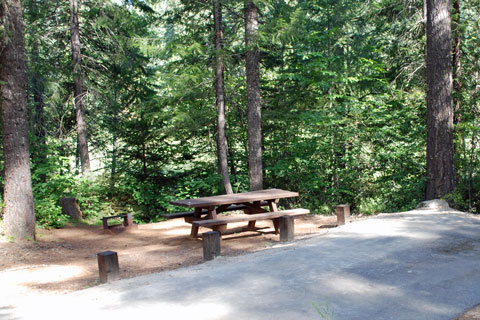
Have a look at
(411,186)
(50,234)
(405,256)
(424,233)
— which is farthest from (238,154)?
(405,256)

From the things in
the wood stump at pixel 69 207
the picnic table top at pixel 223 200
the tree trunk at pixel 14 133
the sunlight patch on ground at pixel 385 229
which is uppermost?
the tree trunk at pixel 14 133

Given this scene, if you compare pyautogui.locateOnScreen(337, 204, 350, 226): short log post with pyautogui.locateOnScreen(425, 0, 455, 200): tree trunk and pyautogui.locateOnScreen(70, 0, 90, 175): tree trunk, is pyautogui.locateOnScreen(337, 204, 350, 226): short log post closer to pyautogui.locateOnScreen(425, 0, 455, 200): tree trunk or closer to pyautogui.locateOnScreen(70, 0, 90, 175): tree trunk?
pyautogui.locateOnScreen(425, 0, 455, 200): tree trunk

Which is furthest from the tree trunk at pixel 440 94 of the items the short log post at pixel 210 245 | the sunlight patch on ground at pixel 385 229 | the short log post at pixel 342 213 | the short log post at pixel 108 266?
the short log post at pixel 108 266

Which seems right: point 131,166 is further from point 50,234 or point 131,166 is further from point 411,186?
point 411,186

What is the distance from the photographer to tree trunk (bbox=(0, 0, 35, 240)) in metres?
8.59

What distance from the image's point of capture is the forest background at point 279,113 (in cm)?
1159

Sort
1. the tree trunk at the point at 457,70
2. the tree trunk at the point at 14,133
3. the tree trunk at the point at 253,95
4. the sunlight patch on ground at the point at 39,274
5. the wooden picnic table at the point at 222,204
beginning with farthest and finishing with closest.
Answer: the tree trunk at the point at 253,95 → the tree trunk at the point at 457,70 → the tree trunk at the point at 14,133 → the wooden picnic table at the point at 222,204 → the sunlight patch on ground at the point at 39,274

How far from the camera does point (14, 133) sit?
8711 millimetres

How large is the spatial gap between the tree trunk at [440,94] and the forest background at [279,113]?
1.84 ft

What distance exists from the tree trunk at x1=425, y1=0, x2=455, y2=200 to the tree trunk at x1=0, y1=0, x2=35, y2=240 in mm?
9454

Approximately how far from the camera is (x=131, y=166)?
52.0 ft

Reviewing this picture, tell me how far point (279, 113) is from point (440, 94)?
5.37m

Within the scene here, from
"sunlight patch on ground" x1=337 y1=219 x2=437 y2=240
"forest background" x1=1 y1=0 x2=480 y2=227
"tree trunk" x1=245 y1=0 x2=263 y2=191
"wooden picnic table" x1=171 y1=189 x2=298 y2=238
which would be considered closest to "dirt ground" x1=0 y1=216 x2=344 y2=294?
"wooden picnic table" x1=171 y1=189 x2=298 y2=238

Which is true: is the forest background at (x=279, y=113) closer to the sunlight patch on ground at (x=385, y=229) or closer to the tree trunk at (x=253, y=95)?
the tree trunk at (x=253, y=95)
